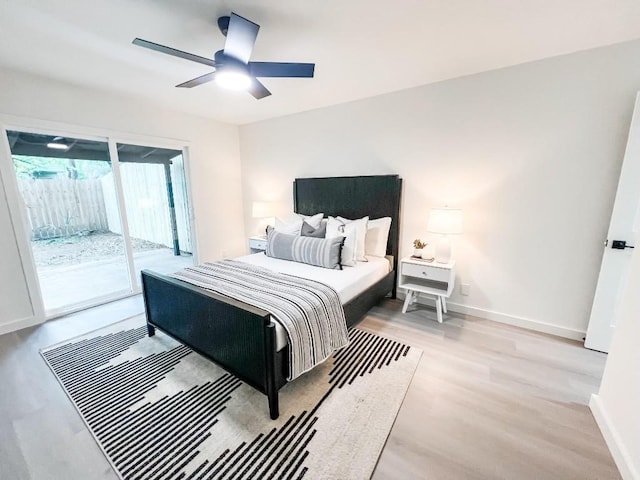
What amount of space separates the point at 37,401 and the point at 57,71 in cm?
289

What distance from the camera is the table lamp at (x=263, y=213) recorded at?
4.19m

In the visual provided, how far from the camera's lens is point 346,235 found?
288cm

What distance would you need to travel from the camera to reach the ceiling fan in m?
1.63

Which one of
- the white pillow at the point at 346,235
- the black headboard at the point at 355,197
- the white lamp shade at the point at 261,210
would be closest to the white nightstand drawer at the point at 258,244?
the white lamp shade at the point at 261,210

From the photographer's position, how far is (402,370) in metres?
2.06

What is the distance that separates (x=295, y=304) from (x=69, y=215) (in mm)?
3261

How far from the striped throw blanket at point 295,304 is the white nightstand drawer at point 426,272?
42.6 inches

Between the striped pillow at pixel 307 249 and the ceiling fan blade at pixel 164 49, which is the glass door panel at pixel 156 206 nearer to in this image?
the striped pillow at pixel 307 249

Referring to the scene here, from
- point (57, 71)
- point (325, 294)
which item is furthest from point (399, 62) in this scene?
point (57, 71)

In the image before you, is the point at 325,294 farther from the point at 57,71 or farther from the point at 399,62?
the point at 57,71

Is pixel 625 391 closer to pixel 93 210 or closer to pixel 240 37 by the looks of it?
pixel 240 37

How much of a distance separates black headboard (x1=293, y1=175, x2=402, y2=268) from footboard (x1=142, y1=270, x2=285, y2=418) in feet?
6.91

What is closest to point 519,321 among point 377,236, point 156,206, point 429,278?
point 429,278

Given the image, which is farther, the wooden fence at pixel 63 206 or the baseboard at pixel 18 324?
the wooden fence at pixel 63 206
